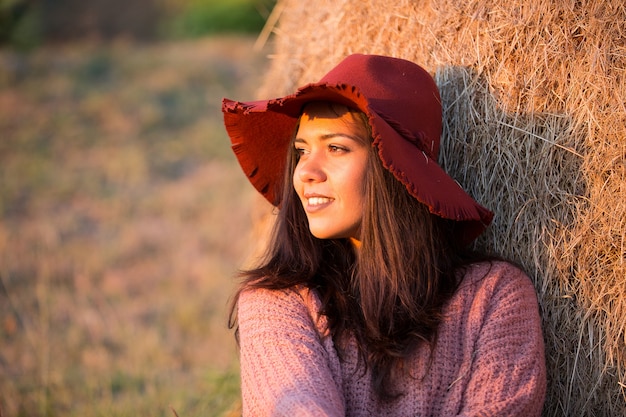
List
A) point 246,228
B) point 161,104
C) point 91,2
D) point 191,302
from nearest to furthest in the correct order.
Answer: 1. point 191,302
2. point 246,228
3. point 161,104
4. point 91,2

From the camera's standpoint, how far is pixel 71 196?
7910mm

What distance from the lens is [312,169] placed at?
2338mm

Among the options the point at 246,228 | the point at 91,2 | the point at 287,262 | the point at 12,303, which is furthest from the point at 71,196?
the point at 91,2

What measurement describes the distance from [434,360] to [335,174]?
0.62 metres

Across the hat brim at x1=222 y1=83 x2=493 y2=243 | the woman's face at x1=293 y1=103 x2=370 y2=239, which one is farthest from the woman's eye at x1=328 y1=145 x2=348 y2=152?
the hat brim at x1=222 y1=83 x2=493 y2=243

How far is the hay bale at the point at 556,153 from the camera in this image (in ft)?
7.77

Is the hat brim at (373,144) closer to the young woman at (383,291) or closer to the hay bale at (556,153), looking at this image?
the young woman at (383,291)

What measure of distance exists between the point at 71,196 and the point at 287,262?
19.3 feet

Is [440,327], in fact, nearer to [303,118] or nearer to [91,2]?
[303,118]

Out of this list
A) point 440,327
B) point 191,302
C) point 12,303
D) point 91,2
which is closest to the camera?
point 440,327

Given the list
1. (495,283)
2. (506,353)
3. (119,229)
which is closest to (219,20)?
(119,229)

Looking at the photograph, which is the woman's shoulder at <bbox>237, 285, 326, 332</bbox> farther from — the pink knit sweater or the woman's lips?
the woman's lips

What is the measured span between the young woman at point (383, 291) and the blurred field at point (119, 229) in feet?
4.17

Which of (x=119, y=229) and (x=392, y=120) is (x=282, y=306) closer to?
(x=392, y=120)
